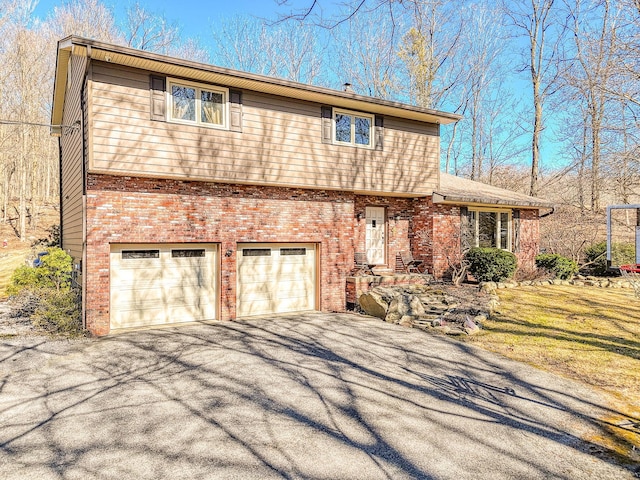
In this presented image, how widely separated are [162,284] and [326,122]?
5.92 metres

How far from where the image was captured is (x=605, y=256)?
16672 millimetres

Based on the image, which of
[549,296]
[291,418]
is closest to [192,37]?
[549,296]

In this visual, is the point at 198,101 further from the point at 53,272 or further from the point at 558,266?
the point at 558,266

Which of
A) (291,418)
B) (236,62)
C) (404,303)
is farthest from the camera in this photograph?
(236,62)

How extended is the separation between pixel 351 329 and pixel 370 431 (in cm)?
479

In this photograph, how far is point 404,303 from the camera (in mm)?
10539

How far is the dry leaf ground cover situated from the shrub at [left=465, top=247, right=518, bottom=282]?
807mm

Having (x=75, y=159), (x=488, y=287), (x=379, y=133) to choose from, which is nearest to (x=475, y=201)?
(x=488, y=287)

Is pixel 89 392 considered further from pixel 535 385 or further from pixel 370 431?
pixel 535 385

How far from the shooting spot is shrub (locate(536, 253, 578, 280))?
51.6 ft

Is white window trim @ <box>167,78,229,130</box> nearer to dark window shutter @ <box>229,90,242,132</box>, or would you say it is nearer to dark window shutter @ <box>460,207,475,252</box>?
dark window shutter @ <box>229,90,242,132</box>

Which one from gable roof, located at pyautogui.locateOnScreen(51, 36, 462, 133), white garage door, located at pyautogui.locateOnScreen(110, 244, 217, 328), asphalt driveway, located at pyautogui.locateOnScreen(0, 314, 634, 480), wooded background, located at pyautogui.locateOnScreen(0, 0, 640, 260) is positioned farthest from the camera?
wooded background, located at pyautogui.locateOnScreen(0, 0, 640, 260)

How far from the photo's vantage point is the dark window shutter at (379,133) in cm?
1207

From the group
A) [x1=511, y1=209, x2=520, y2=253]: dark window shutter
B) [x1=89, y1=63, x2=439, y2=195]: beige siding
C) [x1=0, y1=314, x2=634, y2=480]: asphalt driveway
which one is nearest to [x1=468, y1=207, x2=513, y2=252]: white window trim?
[x1=511, y1=209, x2=520, y2=253]: dark window shutter
